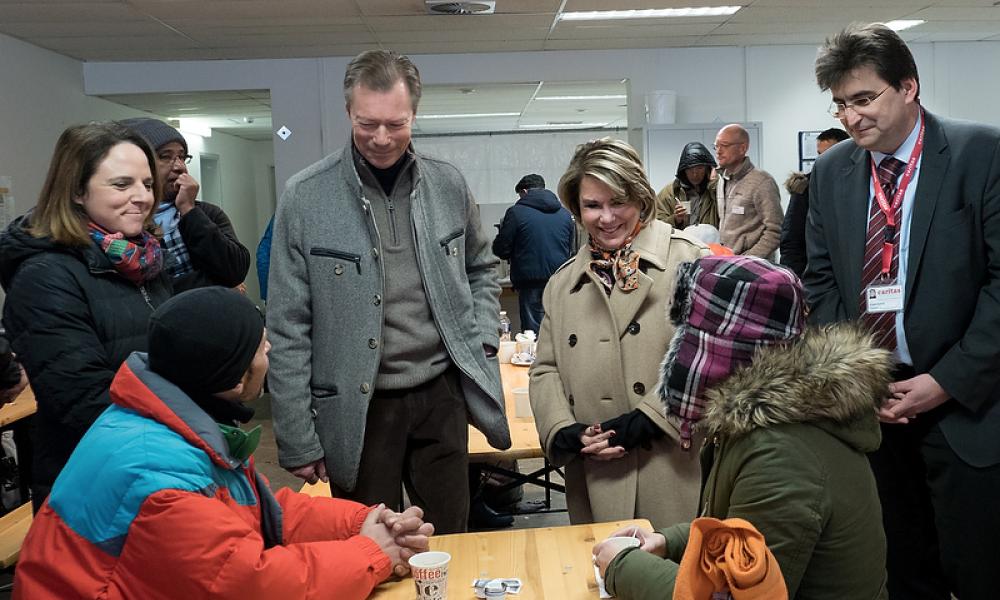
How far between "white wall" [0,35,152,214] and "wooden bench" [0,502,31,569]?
197 inches

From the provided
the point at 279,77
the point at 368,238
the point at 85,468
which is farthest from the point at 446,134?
the point at 85,468

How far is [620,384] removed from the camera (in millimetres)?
2297

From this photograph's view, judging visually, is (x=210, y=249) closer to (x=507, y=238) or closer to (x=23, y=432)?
(x=23, y=432)

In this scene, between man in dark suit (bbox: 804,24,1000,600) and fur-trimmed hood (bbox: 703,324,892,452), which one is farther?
man in dark suit (bbox: 804,24,1000,600)

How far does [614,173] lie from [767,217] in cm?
425

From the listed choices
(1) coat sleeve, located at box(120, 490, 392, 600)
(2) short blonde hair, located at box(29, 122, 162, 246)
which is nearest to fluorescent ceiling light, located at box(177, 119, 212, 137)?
(2) short blonde hair, located at box(29, 122, 162, 246)

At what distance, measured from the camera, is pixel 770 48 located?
928cm

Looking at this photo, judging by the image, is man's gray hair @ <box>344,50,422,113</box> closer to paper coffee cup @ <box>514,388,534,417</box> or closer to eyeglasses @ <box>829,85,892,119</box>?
eyeglasses @ <box>829,85,892,119</box>

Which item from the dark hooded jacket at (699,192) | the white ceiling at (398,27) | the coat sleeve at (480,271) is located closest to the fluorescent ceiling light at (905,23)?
the white ceiling at (398,27)

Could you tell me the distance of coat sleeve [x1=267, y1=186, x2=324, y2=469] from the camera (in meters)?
2.20

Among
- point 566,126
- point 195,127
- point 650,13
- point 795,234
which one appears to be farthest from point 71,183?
point 566,126

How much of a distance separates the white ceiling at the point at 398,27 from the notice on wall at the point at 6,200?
1.26 meters

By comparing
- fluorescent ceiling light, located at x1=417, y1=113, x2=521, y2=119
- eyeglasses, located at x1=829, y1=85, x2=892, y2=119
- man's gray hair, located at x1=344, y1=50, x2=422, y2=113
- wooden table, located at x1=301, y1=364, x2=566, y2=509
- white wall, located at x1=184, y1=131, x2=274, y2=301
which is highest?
fluorescent ceiling light, located at x1=417, y1=113, x2=521, y2=119

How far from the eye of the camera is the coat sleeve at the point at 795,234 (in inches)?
182
